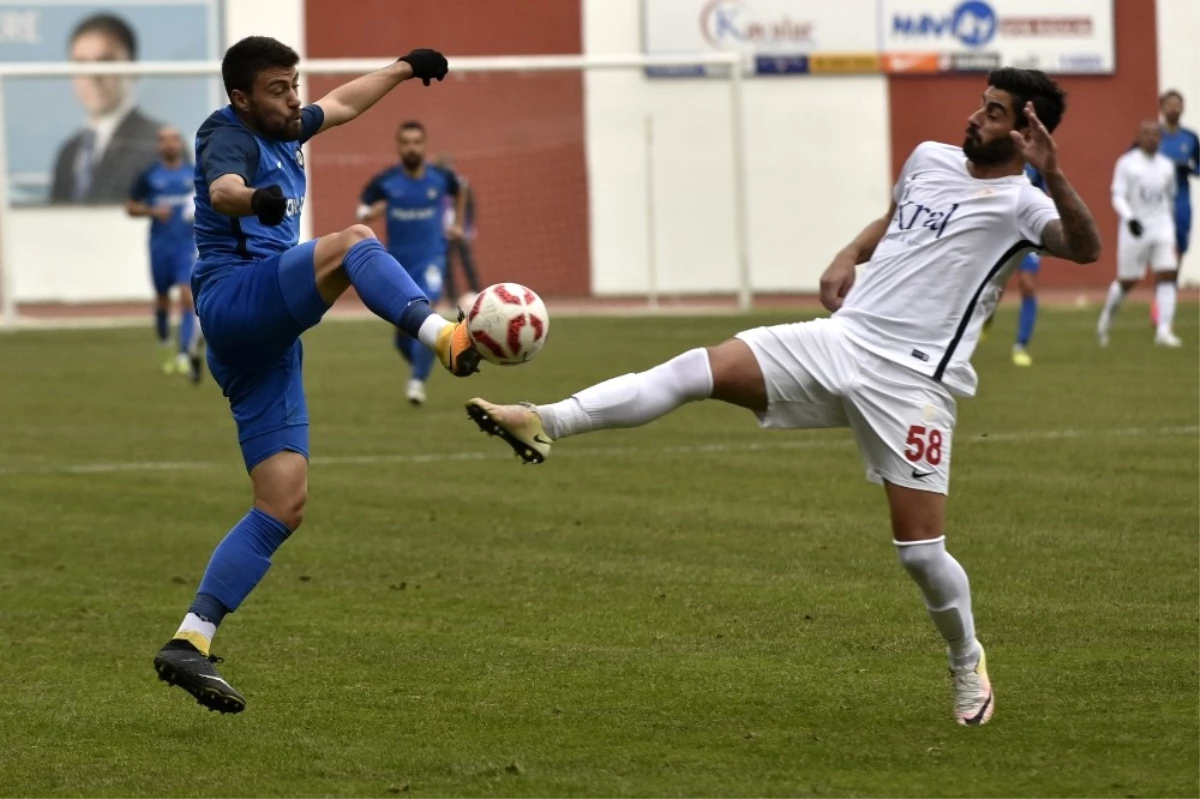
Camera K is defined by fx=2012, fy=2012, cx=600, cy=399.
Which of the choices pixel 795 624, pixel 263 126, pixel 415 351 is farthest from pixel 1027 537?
pixel 415 351

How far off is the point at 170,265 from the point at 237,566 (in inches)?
678

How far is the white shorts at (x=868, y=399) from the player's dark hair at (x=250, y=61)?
185 centimetres

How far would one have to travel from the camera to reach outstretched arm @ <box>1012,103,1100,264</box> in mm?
6164

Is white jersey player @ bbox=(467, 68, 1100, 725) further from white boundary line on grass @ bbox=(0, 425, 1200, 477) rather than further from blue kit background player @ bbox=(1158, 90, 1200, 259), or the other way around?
blue kit background player @ bbox=(1158, 90, 1200, 259)

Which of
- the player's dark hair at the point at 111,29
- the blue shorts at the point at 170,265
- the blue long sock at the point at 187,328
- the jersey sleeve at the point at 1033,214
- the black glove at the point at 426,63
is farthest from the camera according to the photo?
the player's dark hair at the point at 111,29

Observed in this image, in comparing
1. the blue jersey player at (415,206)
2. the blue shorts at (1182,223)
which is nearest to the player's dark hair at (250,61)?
the blue jersey player at (415,206)

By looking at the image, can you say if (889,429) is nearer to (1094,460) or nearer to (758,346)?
(758,346)

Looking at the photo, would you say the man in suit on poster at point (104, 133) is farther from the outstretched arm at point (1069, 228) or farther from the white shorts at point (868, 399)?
the outstretched arm at point (1069, 228)

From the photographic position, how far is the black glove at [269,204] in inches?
241

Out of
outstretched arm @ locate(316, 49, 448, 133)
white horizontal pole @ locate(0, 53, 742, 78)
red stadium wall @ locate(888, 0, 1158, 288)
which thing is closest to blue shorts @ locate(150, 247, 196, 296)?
white horizontal pole @ locate(0, 53, 742, 78)

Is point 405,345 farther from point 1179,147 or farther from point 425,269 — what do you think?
point 1179,147

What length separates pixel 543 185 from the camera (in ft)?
110

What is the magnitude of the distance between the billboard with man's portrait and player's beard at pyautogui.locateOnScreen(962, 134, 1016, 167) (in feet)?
94.3

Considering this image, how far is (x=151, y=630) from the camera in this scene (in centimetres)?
860
